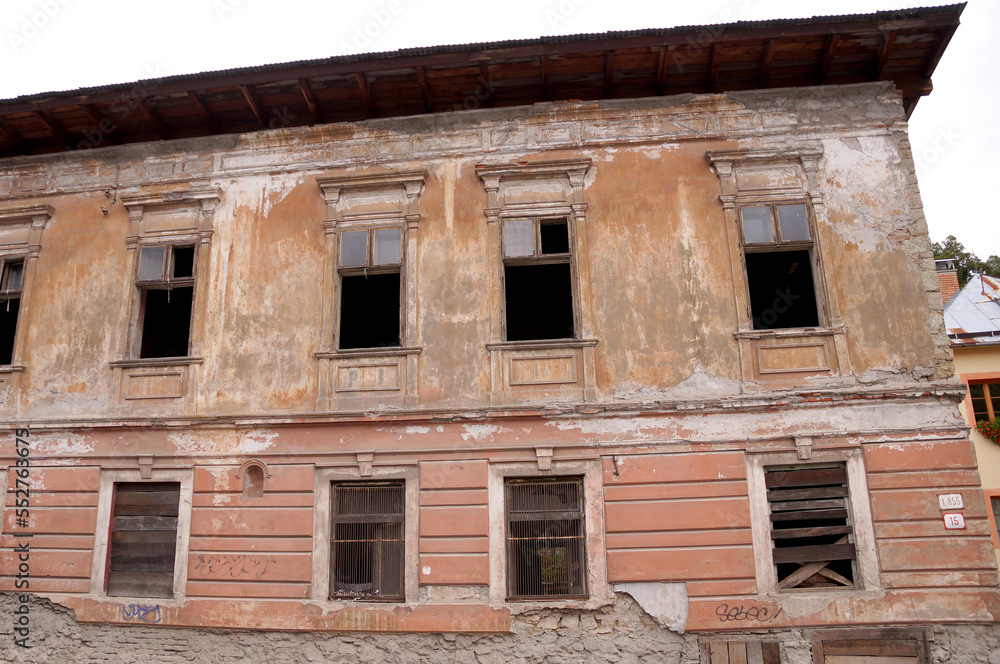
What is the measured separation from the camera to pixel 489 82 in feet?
27.5

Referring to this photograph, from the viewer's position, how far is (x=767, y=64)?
8.09 meters

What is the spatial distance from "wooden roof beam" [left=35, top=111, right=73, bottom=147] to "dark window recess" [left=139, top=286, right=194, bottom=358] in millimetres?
2421

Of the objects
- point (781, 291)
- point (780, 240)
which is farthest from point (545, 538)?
point (781, 291)

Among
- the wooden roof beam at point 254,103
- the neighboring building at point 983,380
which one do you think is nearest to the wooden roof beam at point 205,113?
the wooden roof beam at point 254,103

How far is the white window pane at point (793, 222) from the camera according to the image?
25.9ft

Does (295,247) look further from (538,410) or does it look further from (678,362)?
(678,362)

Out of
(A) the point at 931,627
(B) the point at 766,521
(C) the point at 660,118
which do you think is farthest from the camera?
(C) the point at 660,118

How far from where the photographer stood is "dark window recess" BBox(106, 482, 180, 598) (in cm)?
787

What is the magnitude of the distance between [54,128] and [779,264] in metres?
10.3

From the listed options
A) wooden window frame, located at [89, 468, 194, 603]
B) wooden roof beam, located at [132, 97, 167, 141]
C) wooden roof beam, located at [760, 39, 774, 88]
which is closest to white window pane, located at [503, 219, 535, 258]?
wooden roof beam, located at [760, 39, 774, 88]

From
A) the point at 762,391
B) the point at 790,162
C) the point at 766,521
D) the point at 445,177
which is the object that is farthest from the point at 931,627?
the point at 445,177

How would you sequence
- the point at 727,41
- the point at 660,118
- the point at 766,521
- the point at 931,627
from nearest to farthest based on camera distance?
the point at 931,627 < the point at 766,521 < the point at 727,41 < the point at 660,118

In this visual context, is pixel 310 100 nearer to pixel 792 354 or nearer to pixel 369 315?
pixel 369 315

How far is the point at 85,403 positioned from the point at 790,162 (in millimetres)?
9120
